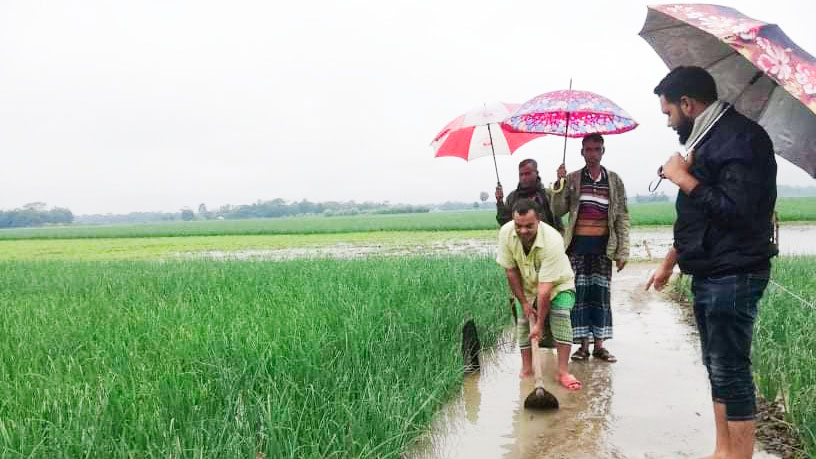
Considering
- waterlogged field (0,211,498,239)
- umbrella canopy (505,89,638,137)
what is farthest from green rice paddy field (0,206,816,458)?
waterlogged field (0,211,498,239)

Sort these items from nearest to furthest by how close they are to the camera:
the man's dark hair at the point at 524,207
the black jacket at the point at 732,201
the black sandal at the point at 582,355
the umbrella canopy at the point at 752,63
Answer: the umbrella canopy at the point at 752,63, the black jacket at the point at 732,201, the man's dark hair at the point at 524,207, the black sandal at the point at 582,355

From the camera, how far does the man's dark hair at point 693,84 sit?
229cm

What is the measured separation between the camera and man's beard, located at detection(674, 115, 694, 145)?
7.79 ft

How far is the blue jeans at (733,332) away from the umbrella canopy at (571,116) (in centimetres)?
207

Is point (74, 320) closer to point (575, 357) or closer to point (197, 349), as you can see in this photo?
point (197, 349)

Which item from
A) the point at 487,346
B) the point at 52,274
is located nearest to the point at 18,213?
the point at 52,274

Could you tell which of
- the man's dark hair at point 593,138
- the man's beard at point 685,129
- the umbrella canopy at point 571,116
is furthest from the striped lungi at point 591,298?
the man's beard at point 685,129

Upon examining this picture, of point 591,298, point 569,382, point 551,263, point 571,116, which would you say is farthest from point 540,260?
point 571,116

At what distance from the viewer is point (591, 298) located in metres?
4.49

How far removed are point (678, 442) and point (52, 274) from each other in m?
9.64

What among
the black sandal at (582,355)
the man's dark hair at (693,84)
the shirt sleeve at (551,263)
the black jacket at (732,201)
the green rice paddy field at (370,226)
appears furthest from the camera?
the green rice paddy field at (370,226)

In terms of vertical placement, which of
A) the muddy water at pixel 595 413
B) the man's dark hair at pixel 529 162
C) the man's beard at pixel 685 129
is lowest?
the muddy water at pixel 595 413

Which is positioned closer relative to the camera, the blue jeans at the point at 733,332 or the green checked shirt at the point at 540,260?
the blue jeans at the point at 733,332

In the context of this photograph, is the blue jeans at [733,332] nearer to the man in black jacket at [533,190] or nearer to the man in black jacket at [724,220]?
the man in black jacket at [724,220]
